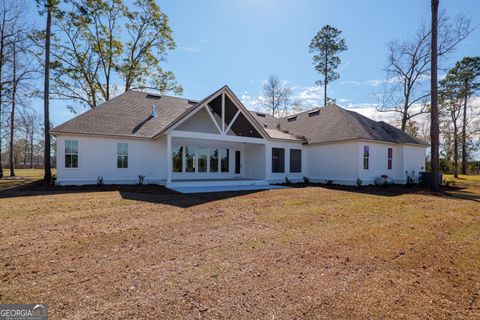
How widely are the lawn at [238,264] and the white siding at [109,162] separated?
6.26 meters

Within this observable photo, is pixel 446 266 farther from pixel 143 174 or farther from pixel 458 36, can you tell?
pixel 458 36

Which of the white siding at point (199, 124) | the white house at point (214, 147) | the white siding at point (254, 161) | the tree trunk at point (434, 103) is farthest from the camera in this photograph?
the white siding at point (254, 161)

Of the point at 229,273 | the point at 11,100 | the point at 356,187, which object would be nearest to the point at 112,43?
the point at 11,100

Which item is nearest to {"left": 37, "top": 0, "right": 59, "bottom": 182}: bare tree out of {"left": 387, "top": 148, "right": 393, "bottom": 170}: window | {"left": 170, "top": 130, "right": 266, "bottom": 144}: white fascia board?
{"left": 170, "top": 130, "right": 266, "bottom": 144}: white fascia board

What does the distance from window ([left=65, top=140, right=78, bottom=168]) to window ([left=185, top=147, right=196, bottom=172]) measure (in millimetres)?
5904

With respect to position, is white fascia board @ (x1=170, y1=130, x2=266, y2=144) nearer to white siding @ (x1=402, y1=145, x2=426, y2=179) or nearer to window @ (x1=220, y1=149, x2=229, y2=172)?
window @ (x1=220, y1=149, x2=229, y2=172)

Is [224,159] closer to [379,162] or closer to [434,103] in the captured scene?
[379,162]

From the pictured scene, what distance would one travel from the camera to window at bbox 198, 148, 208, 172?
16141 mm

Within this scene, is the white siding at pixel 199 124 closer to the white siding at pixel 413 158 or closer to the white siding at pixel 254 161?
the white siding at pixel 254 161

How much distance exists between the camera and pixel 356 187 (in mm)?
14492

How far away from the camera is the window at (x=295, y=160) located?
58.0ft

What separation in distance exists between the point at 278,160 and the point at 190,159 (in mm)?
6106

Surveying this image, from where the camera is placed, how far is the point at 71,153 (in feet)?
41.4

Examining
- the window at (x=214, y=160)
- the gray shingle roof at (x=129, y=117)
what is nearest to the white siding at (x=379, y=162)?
the window at (x=214, y=160)
